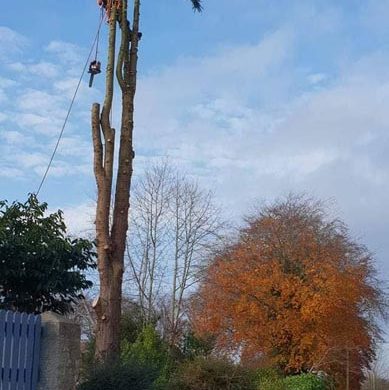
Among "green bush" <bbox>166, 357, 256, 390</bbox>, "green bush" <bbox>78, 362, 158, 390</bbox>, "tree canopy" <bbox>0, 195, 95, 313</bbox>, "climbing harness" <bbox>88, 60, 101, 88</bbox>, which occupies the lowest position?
"green bush" <bbox>78, 362, 158, 390</bbox>

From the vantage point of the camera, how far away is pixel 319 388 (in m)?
30.1

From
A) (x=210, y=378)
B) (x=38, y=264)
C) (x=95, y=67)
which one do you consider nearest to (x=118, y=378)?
(x=38, y=264)

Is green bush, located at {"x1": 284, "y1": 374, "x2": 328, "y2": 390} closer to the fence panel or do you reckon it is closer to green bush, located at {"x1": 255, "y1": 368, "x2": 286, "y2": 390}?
green bush, located at {"x1": 255, "y1": 368, "x2": 286, "y2": 390}

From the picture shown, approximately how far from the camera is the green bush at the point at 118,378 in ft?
39.7

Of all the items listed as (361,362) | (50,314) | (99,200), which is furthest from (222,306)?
(50,314)

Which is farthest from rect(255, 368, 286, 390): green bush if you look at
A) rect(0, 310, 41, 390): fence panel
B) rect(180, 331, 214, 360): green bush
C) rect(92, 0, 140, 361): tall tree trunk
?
rect(0, 310, 41, 390): fence panel

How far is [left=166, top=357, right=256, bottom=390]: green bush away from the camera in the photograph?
22.1 m

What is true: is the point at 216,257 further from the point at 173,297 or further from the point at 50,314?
the point at 50,314

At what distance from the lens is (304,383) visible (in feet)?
94.9

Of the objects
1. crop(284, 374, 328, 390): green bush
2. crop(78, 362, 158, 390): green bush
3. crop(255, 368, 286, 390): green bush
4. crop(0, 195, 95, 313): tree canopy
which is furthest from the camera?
crop(284, 374, 328, 390): green bush

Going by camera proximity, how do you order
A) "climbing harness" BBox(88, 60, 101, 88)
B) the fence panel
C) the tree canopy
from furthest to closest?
"climbing harness" BBox(88, 60, 101, 88) < the tree canopy < the fence panel

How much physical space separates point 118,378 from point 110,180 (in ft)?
19.5

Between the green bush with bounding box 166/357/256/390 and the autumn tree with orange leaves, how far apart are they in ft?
37.4

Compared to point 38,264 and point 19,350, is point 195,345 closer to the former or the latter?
point 38,264
